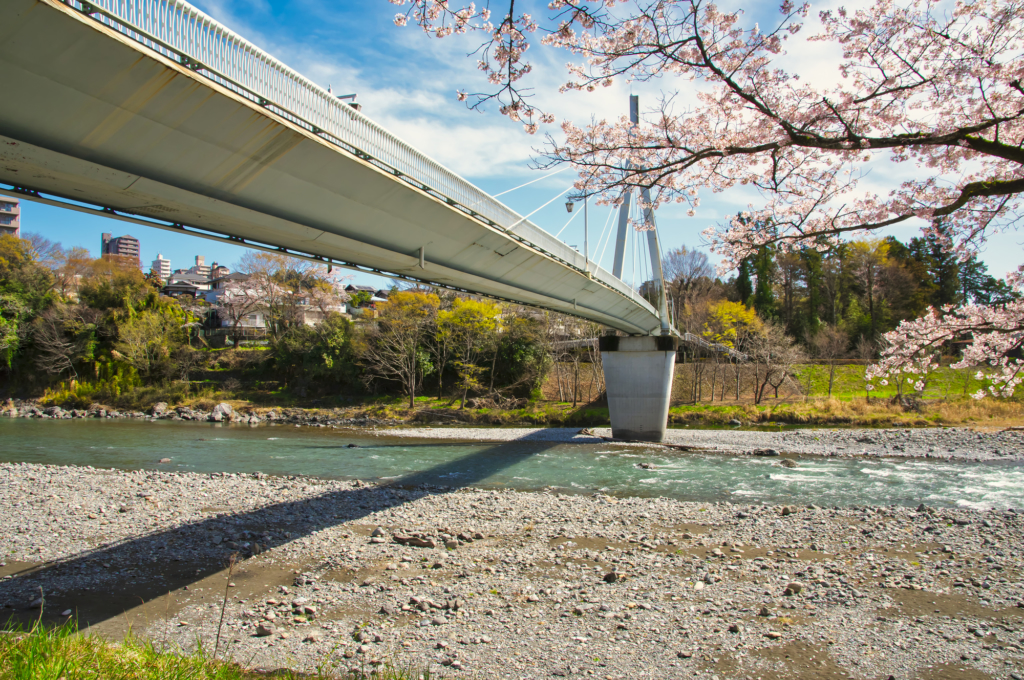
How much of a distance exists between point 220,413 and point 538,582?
25492mm

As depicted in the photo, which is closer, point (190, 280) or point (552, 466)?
point (552, 466)

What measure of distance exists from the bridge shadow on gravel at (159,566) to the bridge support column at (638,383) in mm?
11864

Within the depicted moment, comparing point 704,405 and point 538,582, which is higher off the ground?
point 704,405

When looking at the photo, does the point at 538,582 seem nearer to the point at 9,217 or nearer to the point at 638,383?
the point at 638,383

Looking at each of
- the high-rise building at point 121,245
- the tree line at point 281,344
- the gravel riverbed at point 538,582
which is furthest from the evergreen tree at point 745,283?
the high-rise building at point 121,245

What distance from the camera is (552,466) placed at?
47.2ft

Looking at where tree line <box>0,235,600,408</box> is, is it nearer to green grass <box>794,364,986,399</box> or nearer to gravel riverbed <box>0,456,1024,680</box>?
green grass <box>794,364,986,399</box>

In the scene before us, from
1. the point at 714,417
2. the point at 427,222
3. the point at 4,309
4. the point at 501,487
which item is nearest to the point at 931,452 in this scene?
the point at 714,417

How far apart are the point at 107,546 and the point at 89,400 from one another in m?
28.8

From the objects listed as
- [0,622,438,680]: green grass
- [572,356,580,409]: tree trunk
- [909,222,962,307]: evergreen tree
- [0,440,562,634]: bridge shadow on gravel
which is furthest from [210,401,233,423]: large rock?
[909,222,962,307]: evergreen tree

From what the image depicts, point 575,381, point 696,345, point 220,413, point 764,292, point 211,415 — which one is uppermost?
point 764,292

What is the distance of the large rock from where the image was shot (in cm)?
2634

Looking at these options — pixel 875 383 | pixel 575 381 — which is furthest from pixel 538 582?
pixel 875 383

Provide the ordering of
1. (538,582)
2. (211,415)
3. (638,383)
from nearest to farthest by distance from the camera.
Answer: (538,582), (638,383), (211,415)
